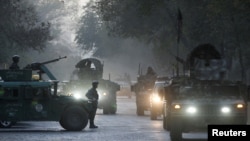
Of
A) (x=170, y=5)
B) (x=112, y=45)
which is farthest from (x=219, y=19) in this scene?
(x=112, y=45)

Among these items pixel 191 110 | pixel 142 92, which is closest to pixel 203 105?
Answer: pixel 191 110

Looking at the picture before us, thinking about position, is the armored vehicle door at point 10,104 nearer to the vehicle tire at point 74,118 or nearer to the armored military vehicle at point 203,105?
the vehicle tire at point 74,118

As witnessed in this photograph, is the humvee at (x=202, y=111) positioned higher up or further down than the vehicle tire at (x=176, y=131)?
higher up

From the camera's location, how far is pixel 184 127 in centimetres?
2186

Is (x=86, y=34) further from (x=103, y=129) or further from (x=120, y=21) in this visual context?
(x=103, y=129)

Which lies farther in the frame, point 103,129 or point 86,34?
point 86,34

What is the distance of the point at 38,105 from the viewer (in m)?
28.5

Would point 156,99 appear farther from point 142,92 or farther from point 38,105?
point 38,105

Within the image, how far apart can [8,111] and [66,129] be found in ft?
6.29

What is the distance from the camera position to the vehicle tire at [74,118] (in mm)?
28359

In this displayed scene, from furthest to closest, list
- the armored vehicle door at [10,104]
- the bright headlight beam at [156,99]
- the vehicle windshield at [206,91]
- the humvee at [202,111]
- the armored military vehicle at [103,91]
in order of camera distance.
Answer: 1. the armored military vehicle at [103,91]
2. the bright headlight beam at [156,99]
3. the armored vehicle door at [10,104]
4. the vehicle windshield at [206,91]
5. the humvee at [202,111]

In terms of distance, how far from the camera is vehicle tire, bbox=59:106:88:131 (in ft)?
93.0

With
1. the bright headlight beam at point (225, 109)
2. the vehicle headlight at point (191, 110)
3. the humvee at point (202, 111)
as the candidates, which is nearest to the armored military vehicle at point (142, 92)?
the humvee at point (202, 111)

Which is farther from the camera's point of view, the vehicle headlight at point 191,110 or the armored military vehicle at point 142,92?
the armored military vehicle at point 142,92
